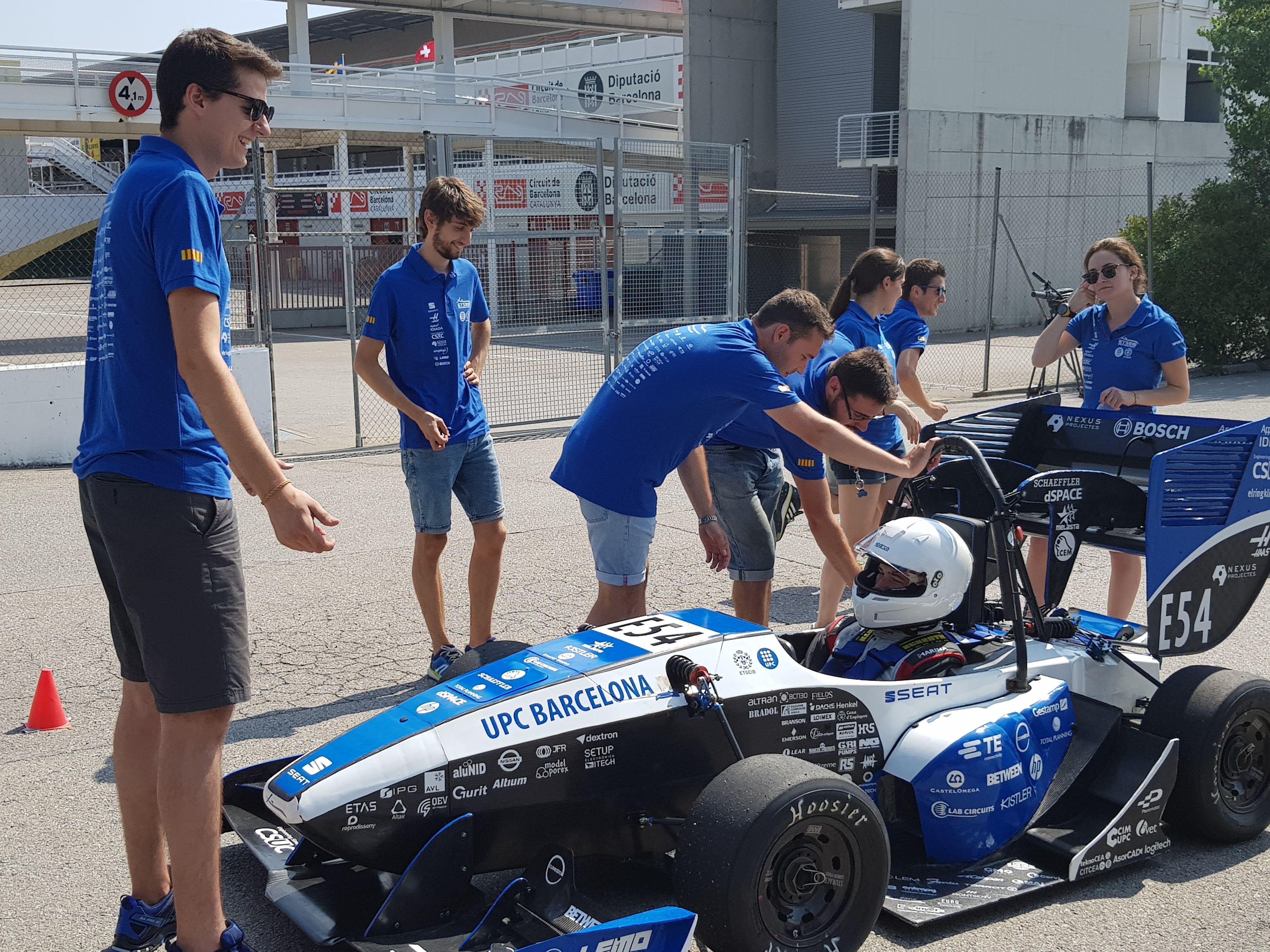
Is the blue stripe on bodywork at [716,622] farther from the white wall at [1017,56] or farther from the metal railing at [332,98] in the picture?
the white wall at [1017,56]

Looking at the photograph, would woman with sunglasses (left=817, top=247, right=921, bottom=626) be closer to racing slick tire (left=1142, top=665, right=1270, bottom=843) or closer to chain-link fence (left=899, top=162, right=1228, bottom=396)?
racing slick tire (left=1142, top=665, right=1270, bottom=843)

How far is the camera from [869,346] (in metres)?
6.09

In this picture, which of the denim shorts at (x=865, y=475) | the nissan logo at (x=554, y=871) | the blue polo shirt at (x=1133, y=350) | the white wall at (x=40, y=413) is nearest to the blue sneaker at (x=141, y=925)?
the nissan logo at (x=554, y=871)

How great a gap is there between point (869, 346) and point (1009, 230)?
60.7ft

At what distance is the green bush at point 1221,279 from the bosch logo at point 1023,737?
14.6 metres

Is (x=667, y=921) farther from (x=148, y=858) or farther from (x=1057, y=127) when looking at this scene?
(x=1057, y=127)

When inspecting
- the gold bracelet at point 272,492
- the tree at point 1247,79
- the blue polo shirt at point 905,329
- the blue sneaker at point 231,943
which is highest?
the tree at point 1247,79

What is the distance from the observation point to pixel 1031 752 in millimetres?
3801

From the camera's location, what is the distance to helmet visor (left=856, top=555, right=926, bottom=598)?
3.83m

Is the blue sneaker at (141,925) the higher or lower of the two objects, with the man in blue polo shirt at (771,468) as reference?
lower

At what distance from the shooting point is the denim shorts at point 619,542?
4.45 metres

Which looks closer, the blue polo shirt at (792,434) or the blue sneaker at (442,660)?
the blue polo shirt at (792,434)

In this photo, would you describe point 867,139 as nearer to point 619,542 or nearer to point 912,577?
point 619,542

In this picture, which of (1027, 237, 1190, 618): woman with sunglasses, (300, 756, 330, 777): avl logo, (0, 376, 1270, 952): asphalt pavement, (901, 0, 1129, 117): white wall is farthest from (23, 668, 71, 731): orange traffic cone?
(901, 0, 1129, 117): white wall
